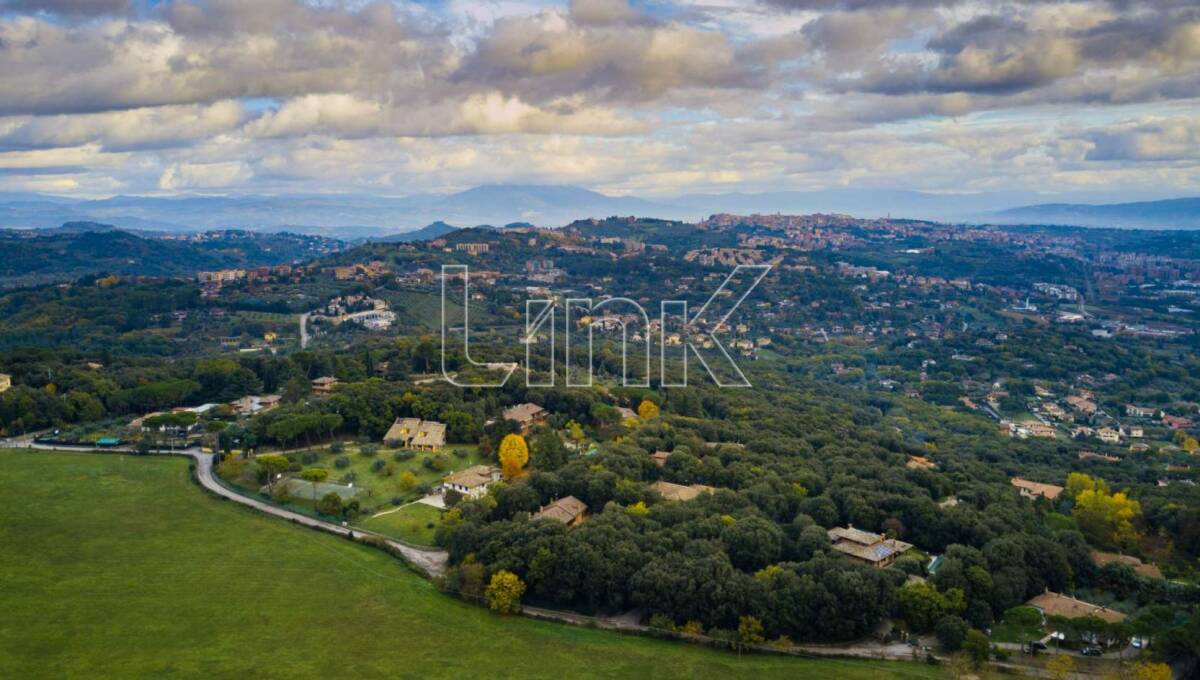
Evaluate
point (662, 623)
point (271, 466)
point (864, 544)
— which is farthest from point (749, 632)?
point (271, 466)

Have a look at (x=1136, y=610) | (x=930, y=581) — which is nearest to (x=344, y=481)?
(x=930, y=581)

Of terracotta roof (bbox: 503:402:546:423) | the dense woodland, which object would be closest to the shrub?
the dense woodland

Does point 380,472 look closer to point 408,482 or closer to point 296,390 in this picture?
point 408,482

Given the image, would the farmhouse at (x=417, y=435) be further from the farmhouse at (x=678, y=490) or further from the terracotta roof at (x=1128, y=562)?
the terracotta roof at (x=1128, y=562)

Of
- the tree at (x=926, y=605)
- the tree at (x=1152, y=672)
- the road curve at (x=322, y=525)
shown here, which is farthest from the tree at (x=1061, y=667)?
the road curve at (x=322, y=525)

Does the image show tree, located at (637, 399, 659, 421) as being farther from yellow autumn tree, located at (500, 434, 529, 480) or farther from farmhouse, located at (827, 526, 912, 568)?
farmhouse, located at (827, 526, 912, 568)

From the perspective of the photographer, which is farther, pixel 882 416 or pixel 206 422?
pixel 882 416

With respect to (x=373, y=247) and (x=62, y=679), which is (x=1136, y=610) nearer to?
(x=62, y=679)
